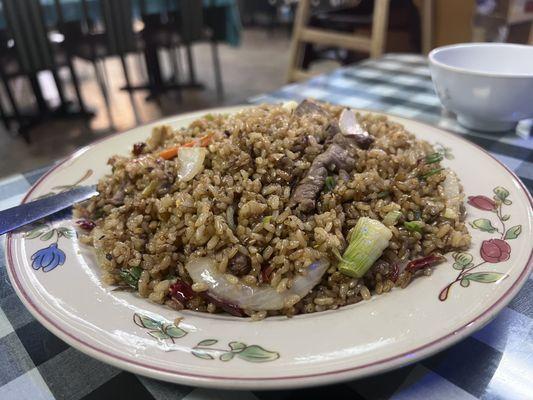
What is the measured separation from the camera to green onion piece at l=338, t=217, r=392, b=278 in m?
0.99

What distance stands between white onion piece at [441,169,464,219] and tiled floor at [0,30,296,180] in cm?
242

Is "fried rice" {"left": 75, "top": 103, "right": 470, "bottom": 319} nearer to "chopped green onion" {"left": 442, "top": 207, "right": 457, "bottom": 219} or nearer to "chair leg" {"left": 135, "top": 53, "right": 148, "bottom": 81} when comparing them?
"chopped green onion" {"left": 442, "top": 207, "right": 457, "bottom": 219}

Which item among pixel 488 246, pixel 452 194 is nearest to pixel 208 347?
pixel 488 246

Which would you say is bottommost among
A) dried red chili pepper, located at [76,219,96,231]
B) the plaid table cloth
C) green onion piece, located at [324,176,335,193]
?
the plaid table cloth

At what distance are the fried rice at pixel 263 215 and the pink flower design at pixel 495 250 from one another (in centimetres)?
5

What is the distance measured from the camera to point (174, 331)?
0.84m

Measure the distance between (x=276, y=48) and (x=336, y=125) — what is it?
906cm

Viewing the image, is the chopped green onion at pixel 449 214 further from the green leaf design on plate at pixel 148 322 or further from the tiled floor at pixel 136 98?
the tiled floor at pixel 136 98

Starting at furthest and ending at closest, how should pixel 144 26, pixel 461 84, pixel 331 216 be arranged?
pixel 144 26
pixel 461 84
pixel 331 216

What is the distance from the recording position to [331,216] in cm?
107

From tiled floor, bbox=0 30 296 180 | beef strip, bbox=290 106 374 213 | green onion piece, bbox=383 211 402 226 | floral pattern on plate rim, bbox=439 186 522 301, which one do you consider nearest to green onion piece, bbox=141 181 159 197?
beef strip, bbox=290 106 374 213

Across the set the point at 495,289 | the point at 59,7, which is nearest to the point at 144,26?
the point at 59,7

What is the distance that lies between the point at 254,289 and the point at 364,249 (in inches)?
10.6

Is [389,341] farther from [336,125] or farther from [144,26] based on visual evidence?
[144,26]
